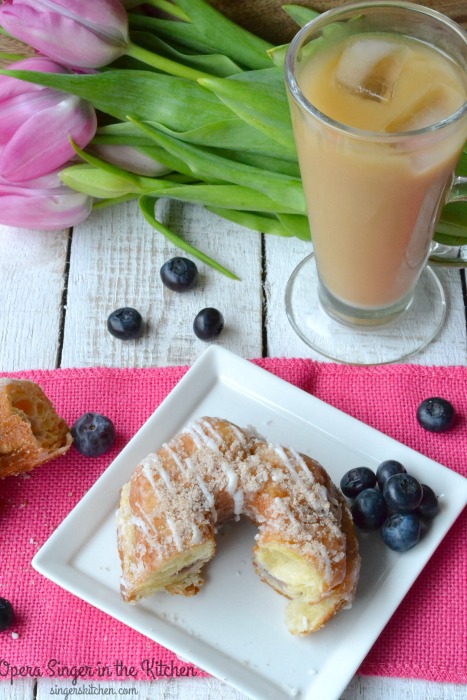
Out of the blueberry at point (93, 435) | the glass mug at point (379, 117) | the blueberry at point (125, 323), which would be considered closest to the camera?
the glass mug at point (379, 117)

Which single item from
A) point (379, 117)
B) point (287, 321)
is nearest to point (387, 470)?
point (287, 321)

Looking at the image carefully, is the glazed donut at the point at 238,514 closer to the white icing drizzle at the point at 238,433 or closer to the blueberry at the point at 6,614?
the white icing drizzle at the point at 238,433

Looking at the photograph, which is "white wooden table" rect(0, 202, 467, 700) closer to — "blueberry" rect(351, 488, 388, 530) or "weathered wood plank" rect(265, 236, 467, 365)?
"weathered wood plank" rect(265, 236, 467, 365)

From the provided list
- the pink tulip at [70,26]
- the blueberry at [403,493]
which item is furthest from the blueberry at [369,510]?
the pink tulip at [70,26]

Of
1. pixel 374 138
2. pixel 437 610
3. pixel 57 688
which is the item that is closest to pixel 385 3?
pixel 374 138

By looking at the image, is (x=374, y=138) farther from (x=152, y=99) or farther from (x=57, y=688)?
(x=57, y=688)

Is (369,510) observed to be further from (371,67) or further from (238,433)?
(371,67)
